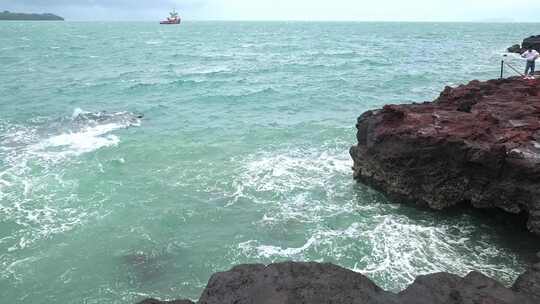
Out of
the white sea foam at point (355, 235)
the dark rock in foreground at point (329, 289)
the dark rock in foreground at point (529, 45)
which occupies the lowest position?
the white sea foam at point (355, 235)

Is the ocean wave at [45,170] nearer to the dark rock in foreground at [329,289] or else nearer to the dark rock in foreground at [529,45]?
the dark rock in foreground at [329,289]

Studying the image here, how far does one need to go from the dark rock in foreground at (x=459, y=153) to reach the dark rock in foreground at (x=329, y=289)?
5.78 m

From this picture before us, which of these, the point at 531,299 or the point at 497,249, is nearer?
the point at 531,299

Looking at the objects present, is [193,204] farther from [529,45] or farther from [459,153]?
[529,45]

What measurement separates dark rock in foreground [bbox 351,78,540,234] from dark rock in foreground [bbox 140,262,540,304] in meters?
5.78

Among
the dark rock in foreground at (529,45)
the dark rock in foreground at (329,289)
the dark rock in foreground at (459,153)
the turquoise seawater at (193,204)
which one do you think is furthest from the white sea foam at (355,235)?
the dark rock in foreground at (529,45)

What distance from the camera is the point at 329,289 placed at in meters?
6.32

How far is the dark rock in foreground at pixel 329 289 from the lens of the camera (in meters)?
6.20

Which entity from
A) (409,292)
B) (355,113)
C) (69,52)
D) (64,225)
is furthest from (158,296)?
(69,52)

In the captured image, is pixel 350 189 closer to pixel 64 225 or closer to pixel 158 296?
pixel 158 296

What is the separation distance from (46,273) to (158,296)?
3224 millimetres

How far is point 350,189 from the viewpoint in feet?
51.6

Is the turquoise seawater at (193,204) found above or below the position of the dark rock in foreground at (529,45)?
below

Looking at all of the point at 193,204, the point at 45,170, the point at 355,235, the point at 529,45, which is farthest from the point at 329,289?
the point at 529,45
